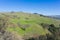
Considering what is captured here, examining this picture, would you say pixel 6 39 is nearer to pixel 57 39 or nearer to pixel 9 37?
pixel 9 37

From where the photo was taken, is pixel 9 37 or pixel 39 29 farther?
pixel 39 29

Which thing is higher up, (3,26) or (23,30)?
(3,26)

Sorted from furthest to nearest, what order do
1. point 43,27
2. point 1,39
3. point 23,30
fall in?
1. point 43,27
2. point 23,30
3. point 1,39

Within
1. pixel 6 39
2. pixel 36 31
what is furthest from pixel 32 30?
pixel 6 39

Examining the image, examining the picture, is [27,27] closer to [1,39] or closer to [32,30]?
[32,30]

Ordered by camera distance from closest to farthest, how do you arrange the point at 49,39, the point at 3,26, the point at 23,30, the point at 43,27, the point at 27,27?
the point at 49,39 < the point at 3,26 < the point at 23,30 < the point at 27,27 < the point at 43,27

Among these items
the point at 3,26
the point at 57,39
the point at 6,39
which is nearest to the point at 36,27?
the point at 3,26

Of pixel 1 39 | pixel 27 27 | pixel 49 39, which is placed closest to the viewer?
pixel 1 39

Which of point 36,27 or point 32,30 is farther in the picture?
point 36,27

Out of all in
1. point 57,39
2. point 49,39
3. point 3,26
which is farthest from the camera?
point 3,26
